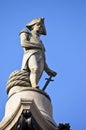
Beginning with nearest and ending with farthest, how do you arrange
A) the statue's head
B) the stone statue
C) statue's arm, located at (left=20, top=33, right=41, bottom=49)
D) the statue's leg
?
the statue's leg
the stone statue
statue's arm, located at (left=20, top=33, right=41, bottom=49)
the statue's head

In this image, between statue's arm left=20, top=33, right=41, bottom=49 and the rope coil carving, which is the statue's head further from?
the rope coil carving

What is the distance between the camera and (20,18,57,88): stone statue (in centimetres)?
1174

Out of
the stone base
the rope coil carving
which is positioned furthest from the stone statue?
the stone base

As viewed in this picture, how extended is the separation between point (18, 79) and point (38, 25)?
278 centimetres

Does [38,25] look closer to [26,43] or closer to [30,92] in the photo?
[26,43]

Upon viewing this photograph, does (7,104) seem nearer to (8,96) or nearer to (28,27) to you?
(8,96)

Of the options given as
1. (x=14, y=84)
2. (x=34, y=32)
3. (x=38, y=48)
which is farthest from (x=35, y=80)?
(x=34, y=32)

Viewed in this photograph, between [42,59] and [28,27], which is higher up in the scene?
[28,27]

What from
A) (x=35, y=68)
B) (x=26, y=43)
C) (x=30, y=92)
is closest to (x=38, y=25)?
(x=26, y=43)

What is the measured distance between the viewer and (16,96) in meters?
10.6

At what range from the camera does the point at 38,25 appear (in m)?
13.5

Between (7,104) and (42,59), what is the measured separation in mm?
2108

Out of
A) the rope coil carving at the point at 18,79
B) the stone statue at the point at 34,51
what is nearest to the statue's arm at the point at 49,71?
the stone statue at the point at 34,51

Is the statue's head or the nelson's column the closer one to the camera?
the nelson's column
